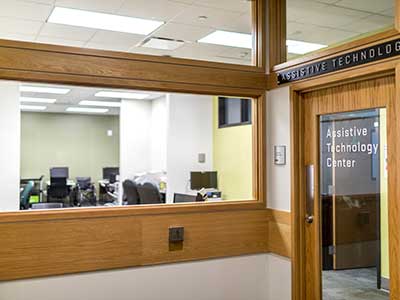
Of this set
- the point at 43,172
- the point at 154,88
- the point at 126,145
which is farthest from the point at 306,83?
the point at 43,172

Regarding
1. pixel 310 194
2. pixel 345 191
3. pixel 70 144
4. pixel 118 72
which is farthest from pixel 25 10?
pixel 70 144

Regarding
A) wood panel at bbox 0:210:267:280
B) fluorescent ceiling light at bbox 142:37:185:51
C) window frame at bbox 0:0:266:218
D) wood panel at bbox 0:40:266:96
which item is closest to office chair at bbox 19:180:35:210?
wood panel at bbox 0:210:267:280

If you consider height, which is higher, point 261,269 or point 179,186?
point 179,186

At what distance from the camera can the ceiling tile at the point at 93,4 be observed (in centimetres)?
352

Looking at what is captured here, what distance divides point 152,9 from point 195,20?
53 centimetres

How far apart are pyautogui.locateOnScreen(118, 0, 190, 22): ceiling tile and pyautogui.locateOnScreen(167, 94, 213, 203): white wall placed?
3.29 meters

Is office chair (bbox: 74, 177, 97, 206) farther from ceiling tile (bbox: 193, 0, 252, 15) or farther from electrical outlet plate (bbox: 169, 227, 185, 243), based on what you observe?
electrical outlet plate (bbox: 169, 227, 185, 243)

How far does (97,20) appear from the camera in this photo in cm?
402

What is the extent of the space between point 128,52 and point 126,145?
697 centimetres

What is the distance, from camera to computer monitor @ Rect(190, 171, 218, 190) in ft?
22.7

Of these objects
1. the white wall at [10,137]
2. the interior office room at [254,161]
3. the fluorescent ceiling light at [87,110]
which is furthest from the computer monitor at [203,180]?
the fluorescent ceiling light at [87,110]

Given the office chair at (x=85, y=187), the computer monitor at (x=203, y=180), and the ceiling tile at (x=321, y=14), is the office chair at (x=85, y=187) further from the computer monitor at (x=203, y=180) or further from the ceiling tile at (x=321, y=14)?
the ceiling tile at (x=321, y=14)

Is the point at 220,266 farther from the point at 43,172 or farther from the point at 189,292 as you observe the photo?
the point at 43,172

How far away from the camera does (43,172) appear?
41.4 ft
